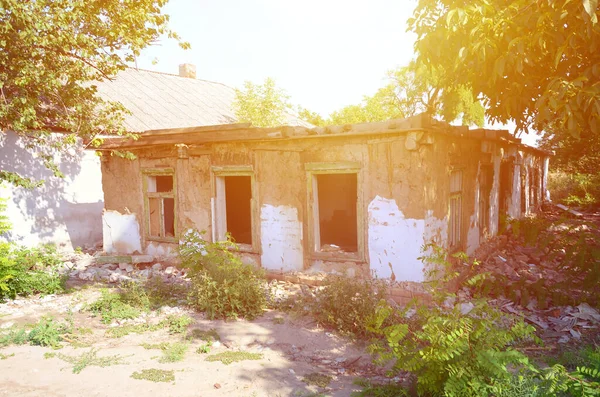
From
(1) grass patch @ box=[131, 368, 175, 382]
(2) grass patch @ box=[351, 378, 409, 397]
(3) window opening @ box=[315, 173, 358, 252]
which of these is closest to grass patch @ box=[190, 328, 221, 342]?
(1) grass patch @ box=[131, 368, 175, 382]

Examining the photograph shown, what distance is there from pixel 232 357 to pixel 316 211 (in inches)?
142

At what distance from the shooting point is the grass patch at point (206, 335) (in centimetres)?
596

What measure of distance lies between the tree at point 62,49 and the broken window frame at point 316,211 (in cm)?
455

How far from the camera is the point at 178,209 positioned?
970 centimetres

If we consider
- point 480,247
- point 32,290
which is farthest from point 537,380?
point 32,290

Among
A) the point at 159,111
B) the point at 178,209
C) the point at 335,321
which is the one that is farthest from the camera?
the point at 159,111

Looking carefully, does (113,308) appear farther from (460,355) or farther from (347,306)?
(460,355)

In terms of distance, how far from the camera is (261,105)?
1900 centimetres

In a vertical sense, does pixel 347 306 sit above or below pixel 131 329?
above

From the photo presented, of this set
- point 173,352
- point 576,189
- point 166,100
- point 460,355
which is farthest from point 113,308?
point 576,189

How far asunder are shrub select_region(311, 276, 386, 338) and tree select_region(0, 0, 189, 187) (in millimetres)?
6353

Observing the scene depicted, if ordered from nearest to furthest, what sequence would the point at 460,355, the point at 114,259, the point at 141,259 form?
1. the point at 460,355
2. the point at 141,259
3. the point at 114,259

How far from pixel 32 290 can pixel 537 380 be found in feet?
27.3

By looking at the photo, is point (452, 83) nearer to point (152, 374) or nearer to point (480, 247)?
point (480, 247)
